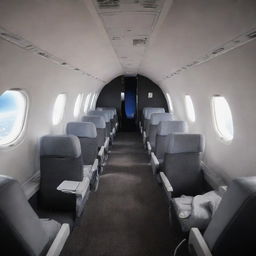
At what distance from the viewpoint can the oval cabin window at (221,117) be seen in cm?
431

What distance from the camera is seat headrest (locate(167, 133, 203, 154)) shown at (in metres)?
3.88

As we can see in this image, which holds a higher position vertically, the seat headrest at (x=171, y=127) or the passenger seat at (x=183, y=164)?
the seat headrest at (x=171, y=127)

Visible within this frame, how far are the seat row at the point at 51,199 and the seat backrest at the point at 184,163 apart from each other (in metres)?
1.42

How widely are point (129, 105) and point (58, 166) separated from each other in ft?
30.5

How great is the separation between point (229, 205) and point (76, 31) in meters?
2.38

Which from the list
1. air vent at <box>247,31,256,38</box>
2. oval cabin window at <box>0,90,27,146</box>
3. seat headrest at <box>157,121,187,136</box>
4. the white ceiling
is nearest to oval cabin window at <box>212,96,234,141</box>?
seat headrest at <box>157,121,187,136</box>

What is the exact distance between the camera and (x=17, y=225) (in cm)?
166

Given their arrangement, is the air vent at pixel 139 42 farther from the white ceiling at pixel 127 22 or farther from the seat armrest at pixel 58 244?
the seat armrest at pixel 58 244

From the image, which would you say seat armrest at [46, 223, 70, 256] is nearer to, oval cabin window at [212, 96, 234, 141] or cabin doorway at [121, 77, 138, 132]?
oval cabin window at [212, 96, 234, 141]

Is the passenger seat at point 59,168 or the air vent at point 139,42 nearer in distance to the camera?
the passenger seat at point 59,168

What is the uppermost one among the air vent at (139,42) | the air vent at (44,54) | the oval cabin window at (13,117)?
the air vent at (139,42)

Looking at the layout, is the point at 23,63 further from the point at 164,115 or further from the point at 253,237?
the point at 164,115

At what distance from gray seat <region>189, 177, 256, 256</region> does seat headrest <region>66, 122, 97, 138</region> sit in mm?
3487

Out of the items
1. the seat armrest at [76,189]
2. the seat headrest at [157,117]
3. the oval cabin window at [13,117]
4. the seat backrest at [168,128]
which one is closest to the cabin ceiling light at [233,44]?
the seat backrest at [168,128]
